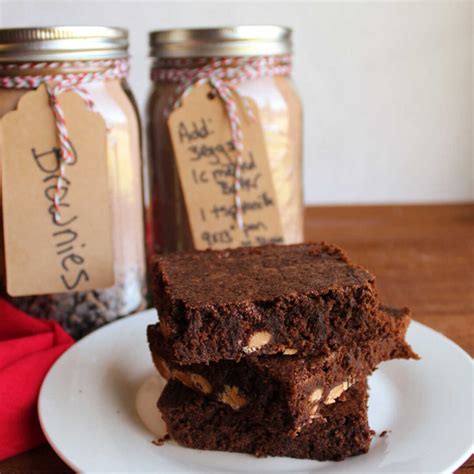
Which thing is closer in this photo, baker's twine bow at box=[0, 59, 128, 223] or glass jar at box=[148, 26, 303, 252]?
baker's twine bow at box=[0, 59, 128, 223]

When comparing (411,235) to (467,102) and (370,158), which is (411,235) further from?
(467,102)

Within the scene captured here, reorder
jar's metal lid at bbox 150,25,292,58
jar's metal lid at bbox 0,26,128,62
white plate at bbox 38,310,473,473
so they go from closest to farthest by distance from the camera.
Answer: white plate at bbox 38,310,473,473, jar's metal lid at bbox 0,26,128,62, jar's metal lid at bbox 150,25,292,58

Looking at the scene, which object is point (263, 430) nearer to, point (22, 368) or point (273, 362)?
point (273, 362)

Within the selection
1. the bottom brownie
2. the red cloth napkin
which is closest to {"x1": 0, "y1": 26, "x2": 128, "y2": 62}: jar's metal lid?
the red cloth napkin

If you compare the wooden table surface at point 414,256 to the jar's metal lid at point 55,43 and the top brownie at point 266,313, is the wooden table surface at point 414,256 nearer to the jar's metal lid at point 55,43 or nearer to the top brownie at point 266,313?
the top brownie at point 266,313

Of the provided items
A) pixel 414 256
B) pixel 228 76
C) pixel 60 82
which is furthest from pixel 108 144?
pixel 414 256

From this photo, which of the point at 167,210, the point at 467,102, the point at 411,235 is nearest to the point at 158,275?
the point at 167,210

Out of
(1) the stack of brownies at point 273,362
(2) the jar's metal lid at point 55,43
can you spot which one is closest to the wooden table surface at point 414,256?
(1) the stack of brownies at point 273,362

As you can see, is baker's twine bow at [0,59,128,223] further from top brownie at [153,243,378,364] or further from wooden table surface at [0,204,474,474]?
wooden table surface at [0,204,474,474]
